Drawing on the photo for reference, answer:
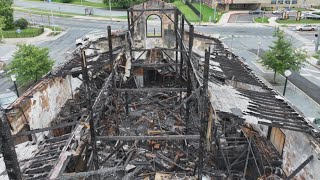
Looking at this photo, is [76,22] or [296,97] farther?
[76,22]

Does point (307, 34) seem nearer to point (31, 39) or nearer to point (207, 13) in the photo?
point (207, 13)

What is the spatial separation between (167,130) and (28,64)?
1438cm

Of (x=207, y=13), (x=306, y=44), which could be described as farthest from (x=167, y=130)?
(x=207, y=13)

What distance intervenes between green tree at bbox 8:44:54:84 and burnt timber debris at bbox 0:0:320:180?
604 centimetres

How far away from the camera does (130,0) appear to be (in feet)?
189

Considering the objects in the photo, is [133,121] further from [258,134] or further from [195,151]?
[258,134]

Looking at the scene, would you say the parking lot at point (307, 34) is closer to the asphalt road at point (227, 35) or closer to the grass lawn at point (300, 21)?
the asphalt road at point (227, 35)


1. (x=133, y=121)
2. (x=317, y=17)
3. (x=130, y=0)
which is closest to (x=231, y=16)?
(x=317, y=17)

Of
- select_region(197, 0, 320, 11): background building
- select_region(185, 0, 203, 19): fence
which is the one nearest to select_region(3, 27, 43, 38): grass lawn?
select_region(185, 0, 203, 19): fence

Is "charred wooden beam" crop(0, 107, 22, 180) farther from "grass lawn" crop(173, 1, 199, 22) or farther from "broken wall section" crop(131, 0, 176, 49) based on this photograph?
"grass lawn" crop(173, 1, 199, 22)

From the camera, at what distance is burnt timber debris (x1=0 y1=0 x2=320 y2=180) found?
9.66 metres

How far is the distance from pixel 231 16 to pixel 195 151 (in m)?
46.8

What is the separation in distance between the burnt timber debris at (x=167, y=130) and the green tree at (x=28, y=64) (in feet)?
19.8

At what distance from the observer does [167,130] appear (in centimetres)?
1531
